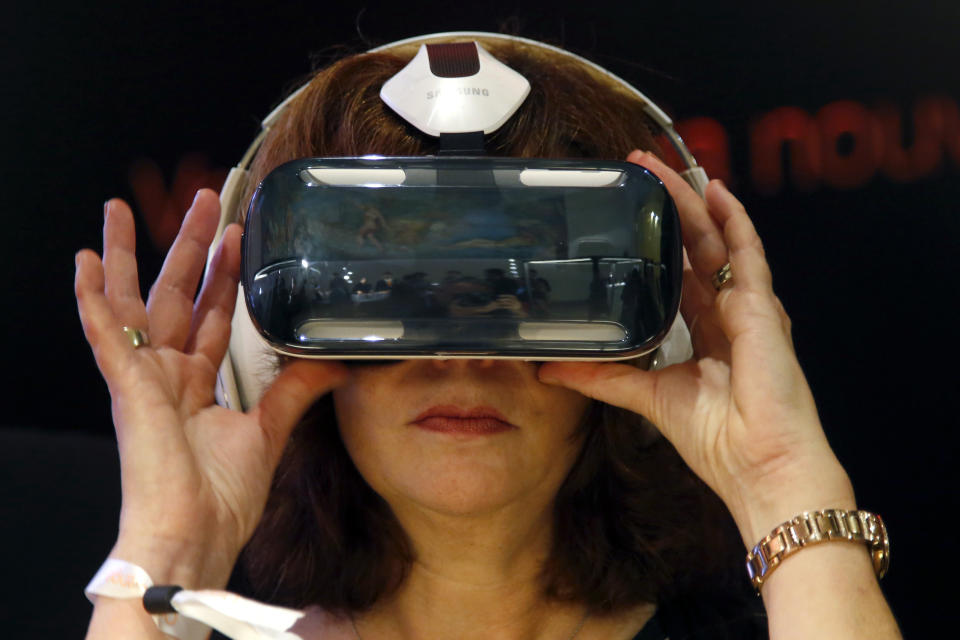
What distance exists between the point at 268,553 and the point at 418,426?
0.37 m

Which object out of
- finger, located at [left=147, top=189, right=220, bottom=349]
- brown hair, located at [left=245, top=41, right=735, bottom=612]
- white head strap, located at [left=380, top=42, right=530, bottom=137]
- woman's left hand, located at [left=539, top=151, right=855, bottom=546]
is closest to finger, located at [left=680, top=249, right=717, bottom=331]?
woman's left hand, located at [left=539, top=151, right=855, bottom=546]

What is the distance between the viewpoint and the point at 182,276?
0.96 metres

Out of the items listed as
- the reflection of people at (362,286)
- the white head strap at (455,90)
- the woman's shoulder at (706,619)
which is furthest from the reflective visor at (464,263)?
the woman's shoulder at (706,619)

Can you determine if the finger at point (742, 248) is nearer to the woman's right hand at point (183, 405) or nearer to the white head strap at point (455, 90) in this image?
the white head strap at point (455, 90)

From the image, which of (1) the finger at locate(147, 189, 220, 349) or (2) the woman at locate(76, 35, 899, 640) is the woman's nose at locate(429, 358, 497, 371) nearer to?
(2) the woman at locate(76, 35, 899, 640)

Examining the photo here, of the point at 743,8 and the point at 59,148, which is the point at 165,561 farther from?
the point at 743,8

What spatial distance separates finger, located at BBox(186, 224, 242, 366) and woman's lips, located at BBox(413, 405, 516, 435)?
8.2 inches

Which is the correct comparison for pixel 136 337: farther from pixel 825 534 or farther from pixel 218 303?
pixel 825 534

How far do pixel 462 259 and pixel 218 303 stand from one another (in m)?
0.32

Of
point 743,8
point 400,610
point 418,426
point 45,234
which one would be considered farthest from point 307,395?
point 743,8

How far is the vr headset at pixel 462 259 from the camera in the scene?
0.75m

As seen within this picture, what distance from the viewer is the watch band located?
82 centimetres

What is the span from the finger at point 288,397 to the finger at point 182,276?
Answer: 3.7 inches

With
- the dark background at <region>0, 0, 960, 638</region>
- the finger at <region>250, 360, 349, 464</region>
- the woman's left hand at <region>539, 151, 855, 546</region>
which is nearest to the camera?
the woman's left hand at <region>539, 151, 855, 546</region>
